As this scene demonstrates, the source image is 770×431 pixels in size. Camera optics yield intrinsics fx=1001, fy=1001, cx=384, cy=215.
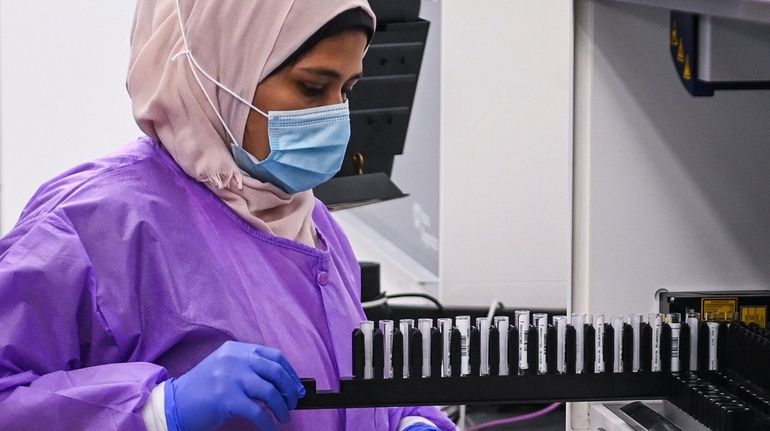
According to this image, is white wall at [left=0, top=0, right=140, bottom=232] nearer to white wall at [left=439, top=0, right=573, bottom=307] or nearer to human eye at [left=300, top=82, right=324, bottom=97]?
white wall at [left=439, top=0, right=573, bottom=307]

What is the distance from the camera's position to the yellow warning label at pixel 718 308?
39.3 inches

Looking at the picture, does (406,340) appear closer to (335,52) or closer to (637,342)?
(637,342)

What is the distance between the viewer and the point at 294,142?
1.02 metres

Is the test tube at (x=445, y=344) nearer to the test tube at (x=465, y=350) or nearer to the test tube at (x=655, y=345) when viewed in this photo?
the test tube at (x=465, y=350)

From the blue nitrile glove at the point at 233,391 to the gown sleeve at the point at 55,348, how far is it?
0.12ft

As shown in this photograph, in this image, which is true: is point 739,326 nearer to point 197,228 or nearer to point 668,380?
point 668,380

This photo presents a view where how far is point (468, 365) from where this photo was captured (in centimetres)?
84

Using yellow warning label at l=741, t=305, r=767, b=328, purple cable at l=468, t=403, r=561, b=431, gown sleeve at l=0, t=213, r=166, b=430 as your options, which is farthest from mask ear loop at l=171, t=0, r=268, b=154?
purple cable at l=468, t=403, r=561, b=431

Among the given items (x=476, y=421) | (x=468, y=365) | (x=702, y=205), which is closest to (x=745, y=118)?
(x=702, y=205)

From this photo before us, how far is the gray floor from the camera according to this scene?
5.79 ft

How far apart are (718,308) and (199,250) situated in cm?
52

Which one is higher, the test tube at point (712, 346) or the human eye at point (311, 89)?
the human eye at point (311, 89)

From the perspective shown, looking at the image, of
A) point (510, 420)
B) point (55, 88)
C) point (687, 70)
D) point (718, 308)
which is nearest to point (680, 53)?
point (687, 70)

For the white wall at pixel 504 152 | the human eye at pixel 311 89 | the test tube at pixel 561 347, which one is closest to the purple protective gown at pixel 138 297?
the human eye at pixel 311 89
